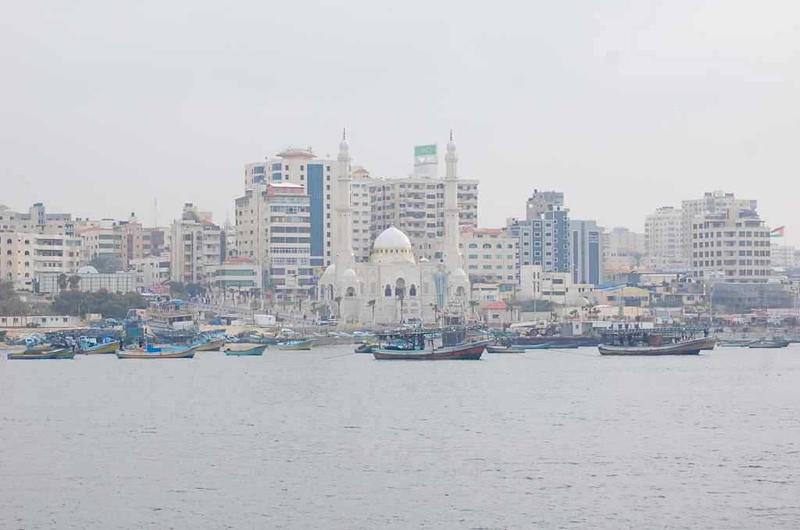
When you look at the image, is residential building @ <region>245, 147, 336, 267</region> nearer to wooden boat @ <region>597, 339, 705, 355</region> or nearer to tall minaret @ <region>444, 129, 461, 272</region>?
tall minaret @ <region>444, 129, 461, 272</region>

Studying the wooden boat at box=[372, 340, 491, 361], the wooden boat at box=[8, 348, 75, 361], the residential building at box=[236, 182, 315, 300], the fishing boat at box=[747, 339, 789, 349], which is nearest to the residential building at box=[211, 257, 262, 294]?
the residential building at box=[236, 182, 315, 300]

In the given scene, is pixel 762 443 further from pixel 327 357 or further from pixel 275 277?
pixel 275 277

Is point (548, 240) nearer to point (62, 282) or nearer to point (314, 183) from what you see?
point (314, 183)

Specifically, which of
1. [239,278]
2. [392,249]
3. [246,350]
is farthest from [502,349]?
[239,278]

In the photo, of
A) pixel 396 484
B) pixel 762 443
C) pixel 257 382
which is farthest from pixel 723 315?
pixel 396 484

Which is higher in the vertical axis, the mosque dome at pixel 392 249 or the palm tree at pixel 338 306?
the mosque dome at pixel 392 249

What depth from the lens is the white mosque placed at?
476ft

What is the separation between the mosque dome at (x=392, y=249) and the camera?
149 m

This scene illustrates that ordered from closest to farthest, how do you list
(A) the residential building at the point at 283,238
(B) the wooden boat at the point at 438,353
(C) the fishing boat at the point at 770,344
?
(B) the wooden boat at the point at 438,353 < (C) the fishing boat at the point at 770,344 < (A) the residential building at the point at 283,238

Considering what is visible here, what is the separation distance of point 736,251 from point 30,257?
2647 inches

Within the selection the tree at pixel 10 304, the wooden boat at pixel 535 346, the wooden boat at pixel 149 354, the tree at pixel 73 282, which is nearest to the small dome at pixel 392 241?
the tree at pixel 73 282

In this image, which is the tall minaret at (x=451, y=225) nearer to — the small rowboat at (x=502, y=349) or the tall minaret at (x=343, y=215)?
the tall minaret at (x=343, y=215)

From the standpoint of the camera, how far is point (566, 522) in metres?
36.4

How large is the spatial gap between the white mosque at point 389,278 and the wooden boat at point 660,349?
35756 millimetres
